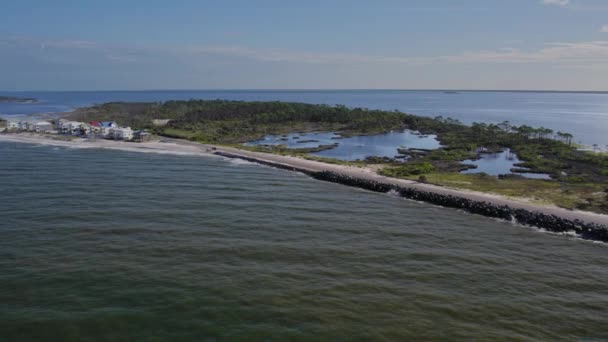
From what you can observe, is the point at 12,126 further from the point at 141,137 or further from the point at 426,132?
the point at 426,132

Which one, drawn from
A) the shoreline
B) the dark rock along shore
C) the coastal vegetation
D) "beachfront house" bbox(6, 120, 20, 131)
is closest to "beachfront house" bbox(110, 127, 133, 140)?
the shoreline

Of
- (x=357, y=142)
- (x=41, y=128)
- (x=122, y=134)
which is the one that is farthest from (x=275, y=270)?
(x=41, y=128)

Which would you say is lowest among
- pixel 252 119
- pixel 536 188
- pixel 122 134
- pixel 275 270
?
pixel 275 270

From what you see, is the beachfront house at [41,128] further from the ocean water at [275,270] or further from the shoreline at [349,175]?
the ocean water at [275,270]

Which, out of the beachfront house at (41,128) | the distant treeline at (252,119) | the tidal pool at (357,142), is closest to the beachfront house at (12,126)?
the beachfront house at (41,128)

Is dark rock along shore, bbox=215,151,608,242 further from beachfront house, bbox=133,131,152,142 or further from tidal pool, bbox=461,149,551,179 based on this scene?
beachfront house, bbox=133,131,152,142

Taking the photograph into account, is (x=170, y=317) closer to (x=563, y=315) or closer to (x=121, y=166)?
(x=563, y=315)
